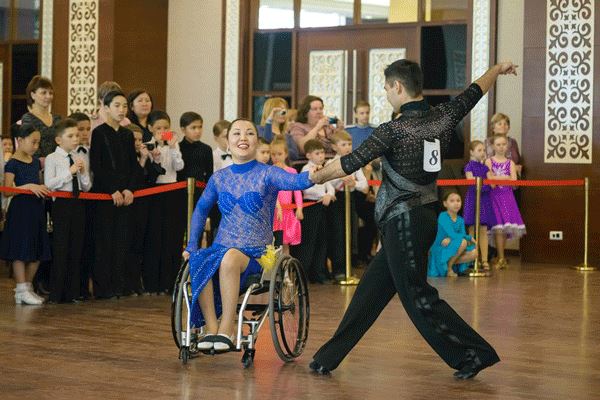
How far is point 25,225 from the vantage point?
8.23 metres

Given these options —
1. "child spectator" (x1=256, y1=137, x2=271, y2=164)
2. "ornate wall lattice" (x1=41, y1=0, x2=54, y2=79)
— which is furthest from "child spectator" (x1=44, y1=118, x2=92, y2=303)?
"ornate wall lattice" (x1=41, y1=0, x2=54, y2=79)

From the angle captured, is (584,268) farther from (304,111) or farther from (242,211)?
(242,211)

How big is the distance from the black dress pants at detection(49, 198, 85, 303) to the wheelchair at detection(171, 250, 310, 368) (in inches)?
101

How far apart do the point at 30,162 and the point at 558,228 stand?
240 inches

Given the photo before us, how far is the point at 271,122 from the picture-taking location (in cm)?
1071

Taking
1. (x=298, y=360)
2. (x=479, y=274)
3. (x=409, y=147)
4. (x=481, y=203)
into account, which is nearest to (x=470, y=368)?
(x=298, y=360)

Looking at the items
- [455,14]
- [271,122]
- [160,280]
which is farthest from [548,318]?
[455,14]

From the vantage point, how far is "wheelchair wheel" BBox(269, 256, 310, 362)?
570 cm

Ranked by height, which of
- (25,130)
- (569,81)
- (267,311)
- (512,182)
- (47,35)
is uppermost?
(47,35)

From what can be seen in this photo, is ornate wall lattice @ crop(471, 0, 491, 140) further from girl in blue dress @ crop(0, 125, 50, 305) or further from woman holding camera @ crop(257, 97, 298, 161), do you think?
girl in blue dress @ crop(0, 125, 50, 305)

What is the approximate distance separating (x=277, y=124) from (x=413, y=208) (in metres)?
5.37

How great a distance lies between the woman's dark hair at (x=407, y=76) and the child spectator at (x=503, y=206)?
6396 millimetres

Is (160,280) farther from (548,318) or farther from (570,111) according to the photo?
(570,111)

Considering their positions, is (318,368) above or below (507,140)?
below
